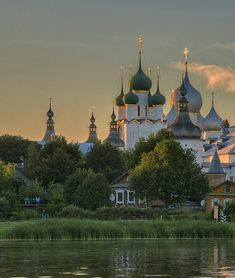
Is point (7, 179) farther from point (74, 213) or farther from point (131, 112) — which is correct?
point (131, 112)

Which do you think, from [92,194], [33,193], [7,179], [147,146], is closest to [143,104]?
[147,146]

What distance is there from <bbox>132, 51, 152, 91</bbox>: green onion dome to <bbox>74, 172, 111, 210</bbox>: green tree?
291 ft

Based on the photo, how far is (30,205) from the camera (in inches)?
3826

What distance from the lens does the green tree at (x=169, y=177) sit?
9869cm

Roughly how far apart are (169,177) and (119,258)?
52.9 metres

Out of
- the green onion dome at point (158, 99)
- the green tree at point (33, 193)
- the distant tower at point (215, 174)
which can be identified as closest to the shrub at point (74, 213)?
the green tree at point (33, 193)

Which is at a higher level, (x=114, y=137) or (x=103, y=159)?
(x=114, y=137)

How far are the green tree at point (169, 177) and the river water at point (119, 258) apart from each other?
39.5 m

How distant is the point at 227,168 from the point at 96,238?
101 meters

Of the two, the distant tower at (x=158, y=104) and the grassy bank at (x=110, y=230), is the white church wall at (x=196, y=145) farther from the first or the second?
the grassy bank at (x=110, y=230)

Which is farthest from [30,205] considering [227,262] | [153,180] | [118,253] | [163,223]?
[227,262]

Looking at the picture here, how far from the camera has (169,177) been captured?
3885 inches

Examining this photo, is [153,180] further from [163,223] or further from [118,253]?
[118,253]

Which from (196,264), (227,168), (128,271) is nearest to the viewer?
(128,271)
